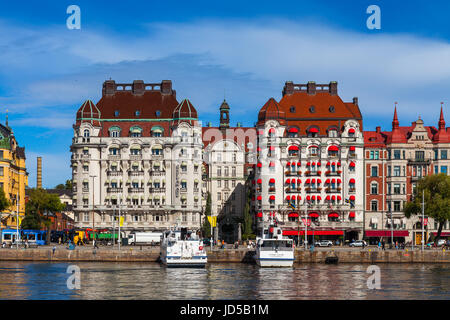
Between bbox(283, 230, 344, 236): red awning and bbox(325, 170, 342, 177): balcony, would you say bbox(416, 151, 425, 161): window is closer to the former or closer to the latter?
bbox(325, 170, 342, 177): balcony

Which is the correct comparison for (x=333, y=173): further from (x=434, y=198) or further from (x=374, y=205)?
(x=434, y=198)

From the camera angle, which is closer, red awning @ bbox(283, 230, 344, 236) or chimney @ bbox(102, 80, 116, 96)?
red awning @ bbox(283, 230, 344, 236)

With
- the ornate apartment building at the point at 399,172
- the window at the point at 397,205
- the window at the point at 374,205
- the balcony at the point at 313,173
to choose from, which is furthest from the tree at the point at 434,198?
the balcony at the point at 313,173

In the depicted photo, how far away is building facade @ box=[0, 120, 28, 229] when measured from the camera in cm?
16912

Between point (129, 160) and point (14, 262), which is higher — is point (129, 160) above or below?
above

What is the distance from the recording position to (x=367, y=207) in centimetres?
17025

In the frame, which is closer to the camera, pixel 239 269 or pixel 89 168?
pixel 239 269

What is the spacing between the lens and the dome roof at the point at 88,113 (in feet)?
564

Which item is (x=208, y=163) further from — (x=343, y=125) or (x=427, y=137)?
(x=427, y=137)

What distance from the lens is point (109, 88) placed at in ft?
586

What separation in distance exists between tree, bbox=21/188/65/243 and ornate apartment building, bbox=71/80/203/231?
7.84 m

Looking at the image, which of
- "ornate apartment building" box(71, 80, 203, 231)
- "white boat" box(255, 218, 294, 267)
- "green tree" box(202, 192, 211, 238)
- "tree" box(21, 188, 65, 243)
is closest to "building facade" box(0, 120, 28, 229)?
"tree" box(21, 188, 65, 243)
